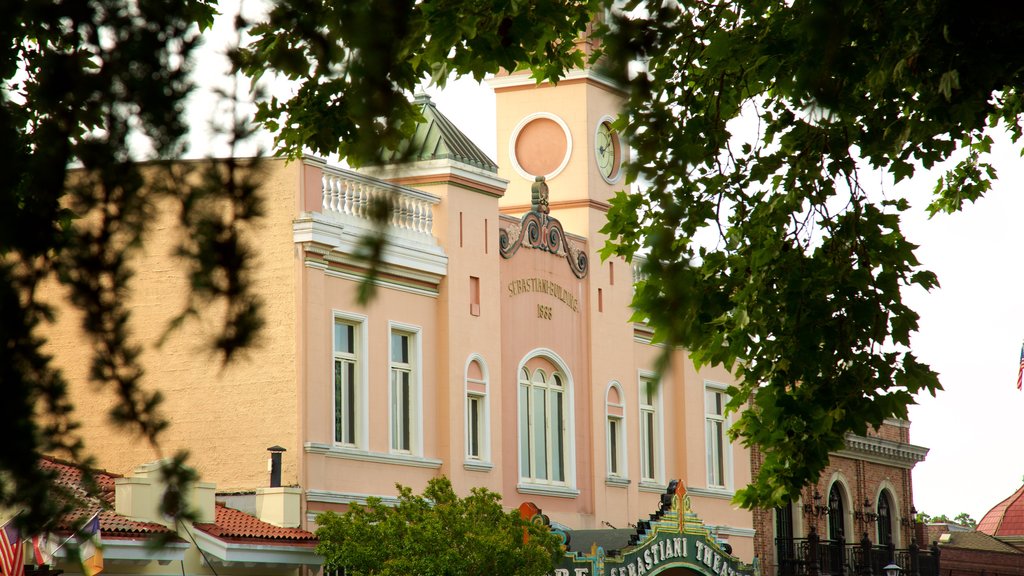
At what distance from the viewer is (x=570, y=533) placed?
2591cm

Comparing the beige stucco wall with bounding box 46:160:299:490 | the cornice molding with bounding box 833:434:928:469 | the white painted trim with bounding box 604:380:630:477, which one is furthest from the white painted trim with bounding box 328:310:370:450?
the cornice molding with bounding box 833:434:928:469

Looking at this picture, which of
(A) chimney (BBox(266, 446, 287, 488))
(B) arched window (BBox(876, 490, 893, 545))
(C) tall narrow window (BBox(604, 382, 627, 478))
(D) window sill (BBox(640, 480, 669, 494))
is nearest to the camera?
(A) chimney (BBox(266, 446, 287, 488))

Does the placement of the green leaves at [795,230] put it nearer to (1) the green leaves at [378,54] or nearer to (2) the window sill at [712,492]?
(1) the green leaves at [378,54]

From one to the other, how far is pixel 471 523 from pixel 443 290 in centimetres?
493

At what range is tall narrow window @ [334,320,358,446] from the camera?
22359 millimetres

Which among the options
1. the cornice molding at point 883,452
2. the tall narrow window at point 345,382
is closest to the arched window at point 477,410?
the tall narrow window at point 345,382

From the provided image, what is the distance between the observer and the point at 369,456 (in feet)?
74.0

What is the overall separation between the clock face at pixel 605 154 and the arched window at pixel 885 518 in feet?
45.7

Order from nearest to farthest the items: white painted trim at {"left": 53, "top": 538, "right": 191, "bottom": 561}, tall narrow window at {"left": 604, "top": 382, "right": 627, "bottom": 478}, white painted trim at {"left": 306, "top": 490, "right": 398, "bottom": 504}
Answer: white painted trim at {"left": 53, "top": 538, "right": 191, "bottom": 561} → white painted trim at {"left": 306, "top": 490, "right": 398, "bottom": 504} → tall narrow window at {"left": 604, "top": 382, "right": 627, "bottom": 478}

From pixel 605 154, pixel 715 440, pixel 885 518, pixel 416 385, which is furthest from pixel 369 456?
pixel 885 518

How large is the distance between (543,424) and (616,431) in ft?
7.13

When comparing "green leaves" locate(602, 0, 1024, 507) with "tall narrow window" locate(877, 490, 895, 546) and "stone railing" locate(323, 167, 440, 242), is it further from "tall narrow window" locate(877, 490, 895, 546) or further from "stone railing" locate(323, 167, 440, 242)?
"tall narrow window" locate(877, 490, 895, 546)

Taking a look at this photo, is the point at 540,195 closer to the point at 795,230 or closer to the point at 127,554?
the point at 127,554

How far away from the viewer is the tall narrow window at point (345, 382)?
73.4ft
